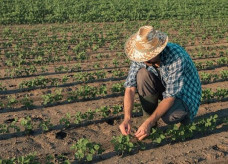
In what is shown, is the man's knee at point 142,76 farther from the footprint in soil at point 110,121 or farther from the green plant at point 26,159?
the green plant at point 26,159

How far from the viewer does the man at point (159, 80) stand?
412 cm

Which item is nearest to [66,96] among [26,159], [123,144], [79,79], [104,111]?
[79,79]

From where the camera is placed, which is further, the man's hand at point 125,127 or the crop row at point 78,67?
the crop row at point 78,67

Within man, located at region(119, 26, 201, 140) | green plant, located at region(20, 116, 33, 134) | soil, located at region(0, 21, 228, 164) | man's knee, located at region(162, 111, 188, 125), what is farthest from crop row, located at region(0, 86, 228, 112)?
man's knee, located at region(162, 111, 188, 125)

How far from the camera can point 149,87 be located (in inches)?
187

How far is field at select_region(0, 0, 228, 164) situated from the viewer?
461 centimetres

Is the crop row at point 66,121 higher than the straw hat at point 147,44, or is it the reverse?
the straw hat at point 147,44

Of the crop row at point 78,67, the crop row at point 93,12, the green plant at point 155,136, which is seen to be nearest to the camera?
the green plant at point 155,136

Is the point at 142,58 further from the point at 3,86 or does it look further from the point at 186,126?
the point at 3,86

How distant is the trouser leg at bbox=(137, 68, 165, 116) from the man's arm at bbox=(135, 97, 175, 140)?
0.46 meters

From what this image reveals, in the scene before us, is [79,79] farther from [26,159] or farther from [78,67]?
[26,159]

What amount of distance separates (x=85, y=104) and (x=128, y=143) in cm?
209

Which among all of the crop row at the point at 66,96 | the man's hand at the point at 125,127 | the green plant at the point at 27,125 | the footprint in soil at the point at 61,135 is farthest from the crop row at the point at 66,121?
the man's hand at the point at 125,127

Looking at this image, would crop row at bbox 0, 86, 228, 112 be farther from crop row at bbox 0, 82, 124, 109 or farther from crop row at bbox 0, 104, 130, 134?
crop row at bbox 0, 104, 130, 134
